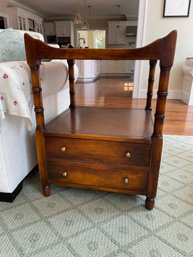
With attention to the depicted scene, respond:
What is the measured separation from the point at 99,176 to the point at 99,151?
0.48 ft

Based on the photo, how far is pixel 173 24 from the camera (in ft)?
10.9

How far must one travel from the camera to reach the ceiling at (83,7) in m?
5.50

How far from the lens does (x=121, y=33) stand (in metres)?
7.70

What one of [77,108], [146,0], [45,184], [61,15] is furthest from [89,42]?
[45,184]

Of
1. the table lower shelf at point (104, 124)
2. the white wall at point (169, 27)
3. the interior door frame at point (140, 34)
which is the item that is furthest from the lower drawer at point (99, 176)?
the white wall at point (169, 27)

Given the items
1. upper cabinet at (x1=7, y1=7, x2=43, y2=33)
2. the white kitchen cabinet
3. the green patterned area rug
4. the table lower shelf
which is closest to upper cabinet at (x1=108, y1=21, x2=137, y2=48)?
the white kitchen cabinet

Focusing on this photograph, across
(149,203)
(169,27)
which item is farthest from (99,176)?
(169,27)

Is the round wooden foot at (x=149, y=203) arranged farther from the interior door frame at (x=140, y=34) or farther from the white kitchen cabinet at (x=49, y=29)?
the white kitchen cabinet at (x=49, y=29)

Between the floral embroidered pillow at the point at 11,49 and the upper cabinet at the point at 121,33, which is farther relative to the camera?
the upper cabinet at the point at 121,33

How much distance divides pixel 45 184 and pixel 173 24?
11.0ft

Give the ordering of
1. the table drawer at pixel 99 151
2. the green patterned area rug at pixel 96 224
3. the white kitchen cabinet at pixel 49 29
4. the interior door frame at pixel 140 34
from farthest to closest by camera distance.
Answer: the white kitchen cabinet at pixel 49 29 < the interior door frame at pixel 140 34 < the table drawer at pixel 99 151 < the green patterned area rug at pixel 96 224

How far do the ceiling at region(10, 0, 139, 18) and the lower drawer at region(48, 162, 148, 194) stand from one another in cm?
562

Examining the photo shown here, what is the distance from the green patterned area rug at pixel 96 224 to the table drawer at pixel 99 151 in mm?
266

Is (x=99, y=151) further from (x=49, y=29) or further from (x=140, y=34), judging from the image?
(x=49, y=29)
